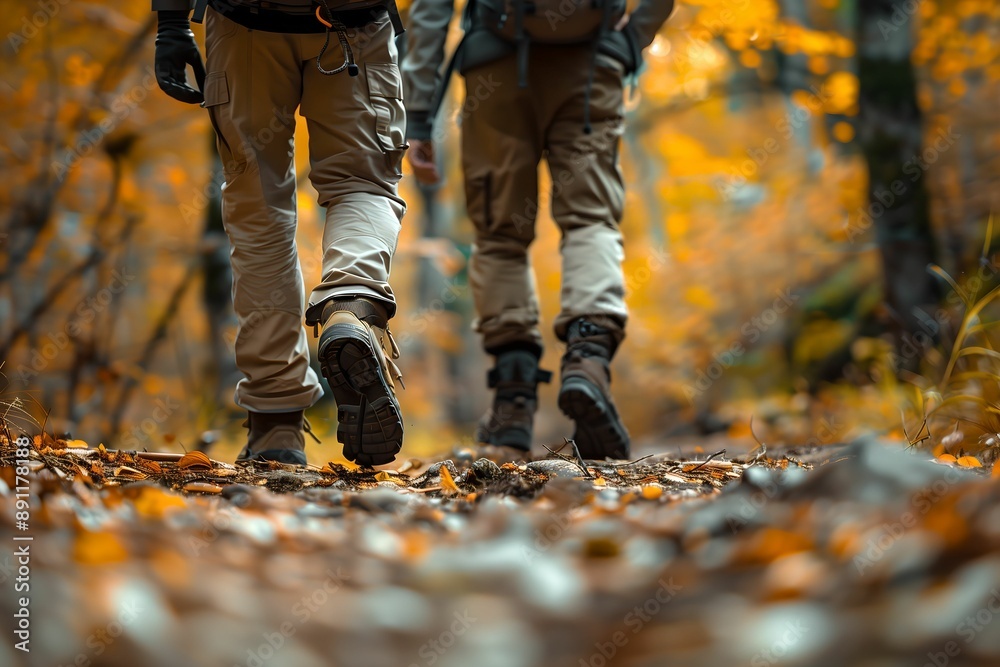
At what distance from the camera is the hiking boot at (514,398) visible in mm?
3051

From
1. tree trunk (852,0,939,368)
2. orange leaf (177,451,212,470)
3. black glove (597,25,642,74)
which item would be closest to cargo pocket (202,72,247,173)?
orange leaf (177,451,212,470)

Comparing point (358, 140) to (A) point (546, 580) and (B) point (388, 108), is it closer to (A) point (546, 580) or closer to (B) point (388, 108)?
(B) point (388, 108)

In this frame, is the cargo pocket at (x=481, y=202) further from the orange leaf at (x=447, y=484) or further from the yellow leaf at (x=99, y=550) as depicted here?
A: the yellow leaf at (x=99, y=550)

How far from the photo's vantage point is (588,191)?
9.68 ft

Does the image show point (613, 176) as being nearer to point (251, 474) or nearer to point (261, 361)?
point (261, 361)

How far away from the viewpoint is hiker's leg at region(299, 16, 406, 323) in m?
2.23

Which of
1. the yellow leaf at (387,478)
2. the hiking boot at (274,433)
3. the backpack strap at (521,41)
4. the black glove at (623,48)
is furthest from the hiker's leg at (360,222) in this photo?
the black glove at (623,48)

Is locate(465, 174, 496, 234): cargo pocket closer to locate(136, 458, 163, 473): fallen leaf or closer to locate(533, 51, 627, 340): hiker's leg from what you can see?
locate(533, 51, 627, 340): hiker's leg

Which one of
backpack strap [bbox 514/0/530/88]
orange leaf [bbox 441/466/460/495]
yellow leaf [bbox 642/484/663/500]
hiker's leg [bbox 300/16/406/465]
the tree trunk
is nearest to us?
→ yellow leaf [bbox 642/484/663/500]

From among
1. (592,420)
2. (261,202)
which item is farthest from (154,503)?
(592,420)

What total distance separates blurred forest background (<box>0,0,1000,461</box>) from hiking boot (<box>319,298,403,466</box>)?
2.72 ft

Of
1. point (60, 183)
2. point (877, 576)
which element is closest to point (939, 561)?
point (877, 576)

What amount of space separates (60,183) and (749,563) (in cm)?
521

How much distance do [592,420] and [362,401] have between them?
0.90m
